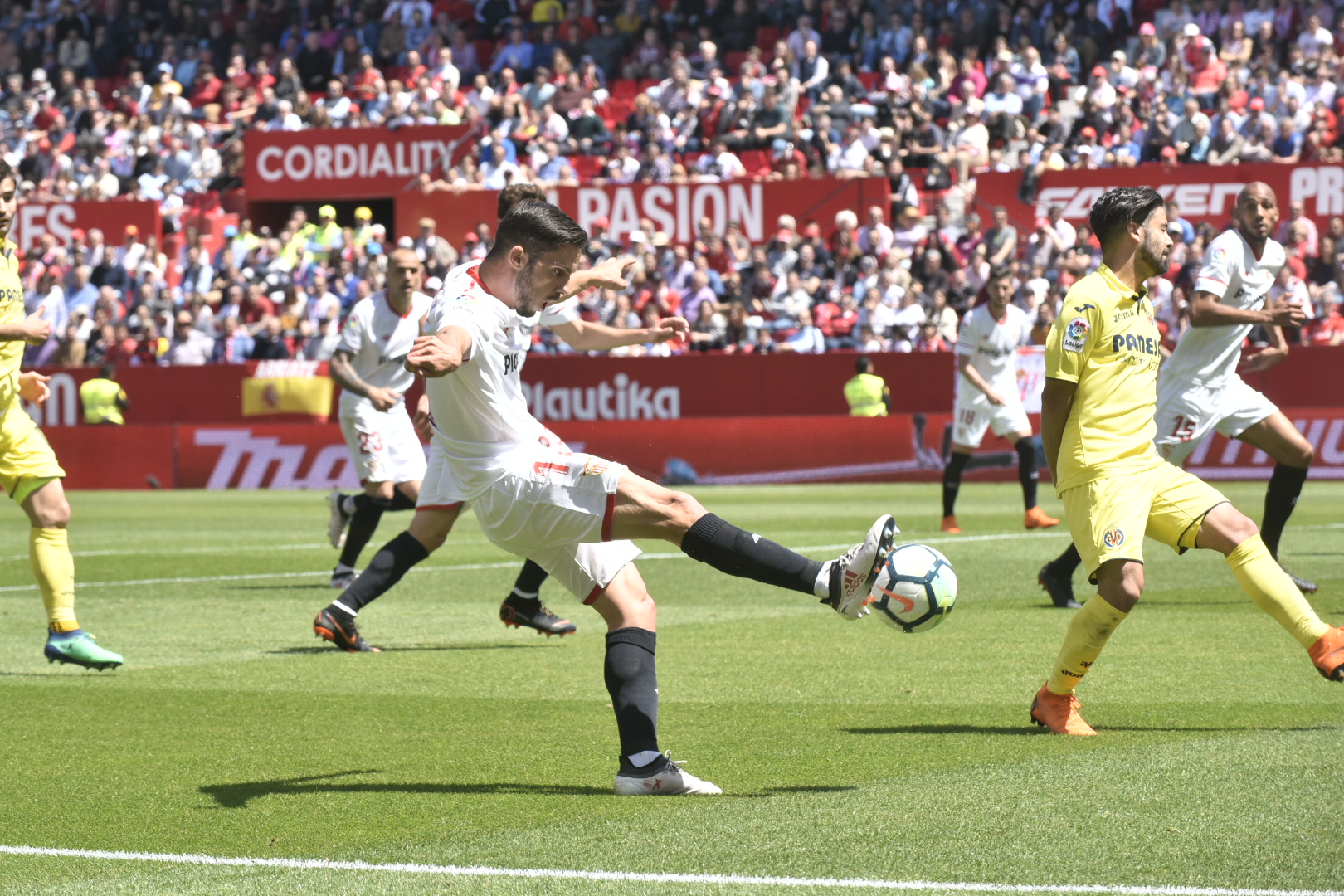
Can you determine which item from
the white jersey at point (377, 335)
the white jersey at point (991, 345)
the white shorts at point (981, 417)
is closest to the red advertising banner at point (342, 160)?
the white jersey at point (991, 345)

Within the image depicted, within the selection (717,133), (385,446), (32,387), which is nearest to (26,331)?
(32,387)

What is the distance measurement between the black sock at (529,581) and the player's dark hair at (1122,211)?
12.7 feet

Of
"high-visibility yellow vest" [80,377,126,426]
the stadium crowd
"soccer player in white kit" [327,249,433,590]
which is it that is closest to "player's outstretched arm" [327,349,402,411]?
"soccer player in white kit" [327,249,433,590]

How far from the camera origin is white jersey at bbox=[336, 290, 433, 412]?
11953 mm

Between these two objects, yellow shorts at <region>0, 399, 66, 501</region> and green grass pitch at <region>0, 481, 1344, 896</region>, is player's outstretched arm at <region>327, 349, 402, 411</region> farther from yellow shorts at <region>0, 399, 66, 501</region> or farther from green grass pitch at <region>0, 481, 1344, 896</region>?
yellow shorts at <region>0, 399, 66, 501</region>

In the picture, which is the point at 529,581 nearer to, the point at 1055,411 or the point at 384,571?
the point at 384,571

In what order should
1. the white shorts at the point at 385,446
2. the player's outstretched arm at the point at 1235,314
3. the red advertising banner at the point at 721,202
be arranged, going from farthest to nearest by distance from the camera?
1. the red advertising banner at the point at 721,202
2. the white shorts at the point at 385,446
3. the player's outstretched arm at the point at 1235,314

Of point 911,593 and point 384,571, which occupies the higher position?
point 911,593

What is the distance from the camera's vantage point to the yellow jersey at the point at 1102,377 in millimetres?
6746

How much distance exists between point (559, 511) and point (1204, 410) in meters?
5.80

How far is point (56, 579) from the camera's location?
8.87m

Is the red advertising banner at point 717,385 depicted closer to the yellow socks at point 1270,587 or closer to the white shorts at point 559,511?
the yellow socks at point 1270,587

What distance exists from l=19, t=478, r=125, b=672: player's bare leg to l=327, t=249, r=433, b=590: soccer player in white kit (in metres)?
2.86

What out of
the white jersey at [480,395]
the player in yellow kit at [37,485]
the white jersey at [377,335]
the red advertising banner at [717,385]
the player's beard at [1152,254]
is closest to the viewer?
the white jersey at [480,395]
